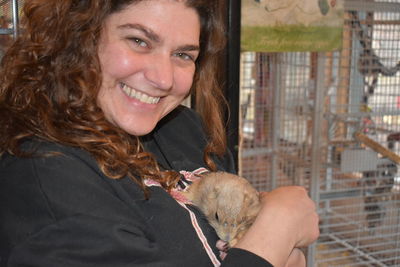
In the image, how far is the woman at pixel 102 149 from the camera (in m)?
0.75

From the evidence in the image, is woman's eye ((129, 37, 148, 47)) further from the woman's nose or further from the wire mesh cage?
the wire mesh cage

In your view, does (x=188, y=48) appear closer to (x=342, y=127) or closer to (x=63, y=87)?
(x=63, y=87)

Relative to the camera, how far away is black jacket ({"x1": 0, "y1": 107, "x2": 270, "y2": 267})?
726 mm

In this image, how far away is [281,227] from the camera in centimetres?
99

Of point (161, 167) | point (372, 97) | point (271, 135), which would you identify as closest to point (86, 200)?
point (161, 167)

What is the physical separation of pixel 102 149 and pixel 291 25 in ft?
3.43

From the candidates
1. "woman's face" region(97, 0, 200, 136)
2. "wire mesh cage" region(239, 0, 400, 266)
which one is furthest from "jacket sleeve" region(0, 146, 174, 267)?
"wire mesh cage" region(239, 0, 400, 266)

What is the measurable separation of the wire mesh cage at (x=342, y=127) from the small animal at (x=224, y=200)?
1.04 meters

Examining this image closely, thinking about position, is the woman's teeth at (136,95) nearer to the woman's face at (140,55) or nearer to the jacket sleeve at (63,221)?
the woman's face at (140,55)

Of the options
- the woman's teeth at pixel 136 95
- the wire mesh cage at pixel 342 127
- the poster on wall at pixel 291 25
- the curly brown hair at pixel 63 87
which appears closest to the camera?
the curly brown hair at pixel 63 87

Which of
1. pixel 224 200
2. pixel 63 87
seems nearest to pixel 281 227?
pixel 224 200

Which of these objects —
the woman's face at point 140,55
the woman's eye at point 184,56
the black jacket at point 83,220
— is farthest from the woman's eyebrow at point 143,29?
the black jacket at point 83,220

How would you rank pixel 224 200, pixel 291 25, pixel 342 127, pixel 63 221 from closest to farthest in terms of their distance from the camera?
pixel 63 221 → pixel 224 200 → pixel 291 25 → pixel 342 127

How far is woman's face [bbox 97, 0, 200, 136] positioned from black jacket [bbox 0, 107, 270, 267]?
6.2 inches
